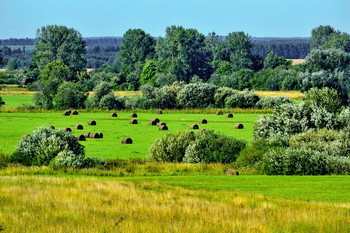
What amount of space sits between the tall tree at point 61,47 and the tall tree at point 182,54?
21795 millimetres

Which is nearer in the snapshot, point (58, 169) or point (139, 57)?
point (58, 169)

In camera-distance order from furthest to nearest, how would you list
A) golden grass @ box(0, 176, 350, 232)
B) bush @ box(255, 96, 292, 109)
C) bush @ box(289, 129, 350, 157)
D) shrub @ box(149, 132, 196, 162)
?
bush @ box(255, 96, 292, 109) < shrub @ box(149, 132, 196, 162) < bush @ box(289, 129, 350, 157) < golden grass @ box(0, 176, 350, 232)

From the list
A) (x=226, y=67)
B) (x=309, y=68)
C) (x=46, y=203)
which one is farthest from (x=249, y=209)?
(x=226, y=67)

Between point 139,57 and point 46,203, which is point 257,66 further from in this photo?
point 46,203

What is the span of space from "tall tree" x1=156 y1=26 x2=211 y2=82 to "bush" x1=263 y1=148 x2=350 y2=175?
123 m

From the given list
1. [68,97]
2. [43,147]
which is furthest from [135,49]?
[43,147]

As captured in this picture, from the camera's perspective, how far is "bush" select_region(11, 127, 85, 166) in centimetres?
3678

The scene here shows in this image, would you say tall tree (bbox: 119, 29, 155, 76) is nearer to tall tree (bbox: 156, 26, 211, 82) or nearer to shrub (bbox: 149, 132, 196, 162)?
tall tree (bbox: 156, 26, 211, 82)

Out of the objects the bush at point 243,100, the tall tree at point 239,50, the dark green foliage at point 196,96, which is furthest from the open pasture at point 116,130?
the tall tree at point 239,50

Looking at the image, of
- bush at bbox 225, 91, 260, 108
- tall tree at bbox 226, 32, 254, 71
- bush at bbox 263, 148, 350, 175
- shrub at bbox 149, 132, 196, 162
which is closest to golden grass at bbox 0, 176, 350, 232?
bush at bbox 263, 148, 350, 175

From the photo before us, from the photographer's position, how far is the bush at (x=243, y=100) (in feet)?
325

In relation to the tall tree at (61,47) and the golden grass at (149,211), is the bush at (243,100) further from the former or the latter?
the golden grass at (149,211)

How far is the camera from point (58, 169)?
109 feet

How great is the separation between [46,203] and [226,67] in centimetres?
15417
